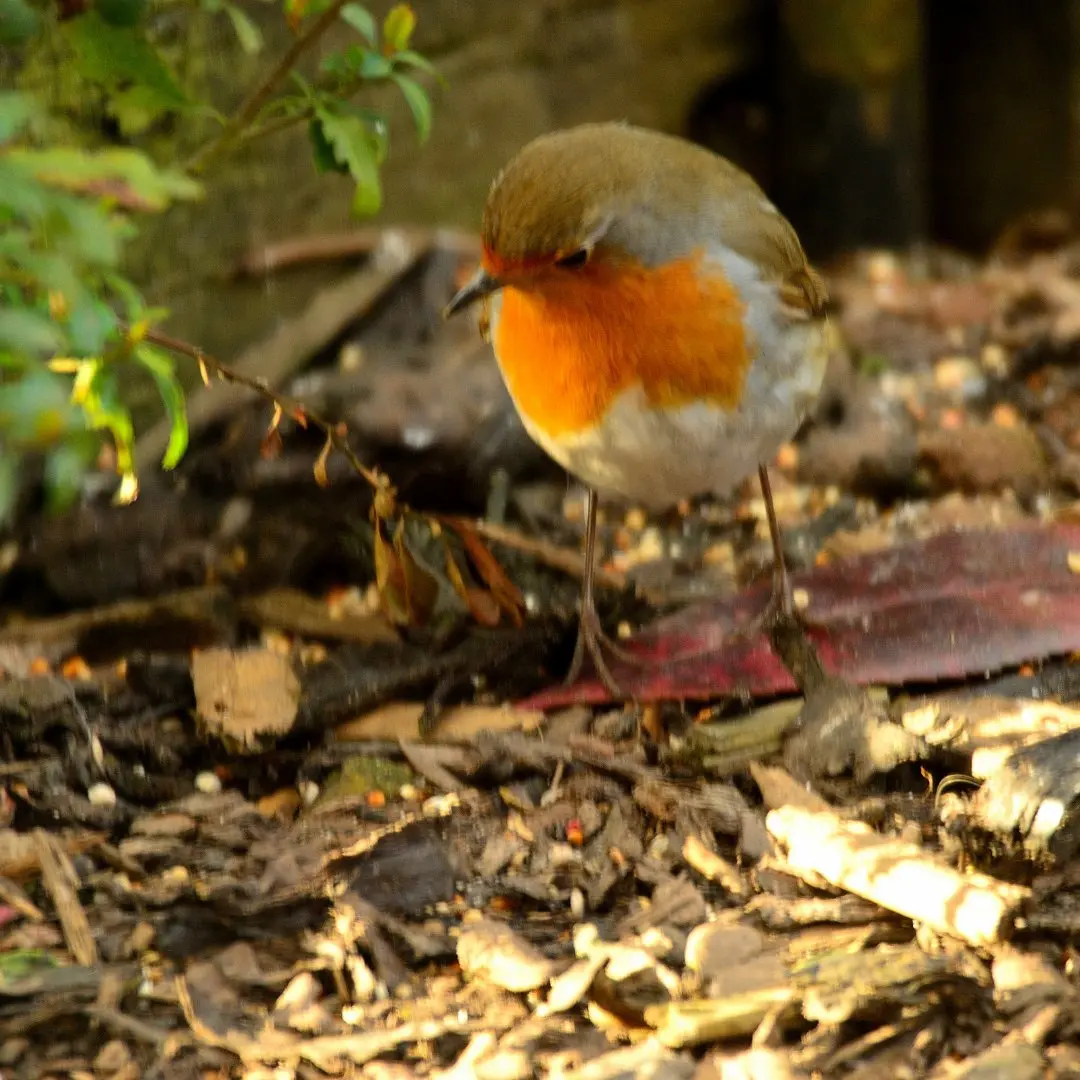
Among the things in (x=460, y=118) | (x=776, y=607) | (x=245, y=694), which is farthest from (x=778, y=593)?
(x=460, y=118)

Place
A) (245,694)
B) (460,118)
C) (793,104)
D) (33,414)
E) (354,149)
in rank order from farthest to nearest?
1. (793,104)
2. (460,118)
3. (245,694)
4. (354,149)
5. (33,414)

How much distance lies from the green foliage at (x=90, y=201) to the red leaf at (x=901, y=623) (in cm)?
83

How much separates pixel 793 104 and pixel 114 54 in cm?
312

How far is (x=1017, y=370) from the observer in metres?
3.38

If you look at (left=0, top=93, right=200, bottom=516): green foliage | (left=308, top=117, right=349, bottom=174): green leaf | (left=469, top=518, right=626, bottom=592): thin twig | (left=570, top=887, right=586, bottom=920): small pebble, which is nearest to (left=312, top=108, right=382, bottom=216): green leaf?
(left=308, top=117, right=349, bottom=174): green leaf

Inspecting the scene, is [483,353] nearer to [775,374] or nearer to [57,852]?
[775,374]

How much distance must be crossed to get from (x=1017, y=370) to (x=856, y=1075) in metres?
2.31

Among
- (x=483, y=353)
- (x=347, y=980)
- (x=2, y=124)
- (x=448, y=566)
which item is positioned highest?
(x=2, y=124)

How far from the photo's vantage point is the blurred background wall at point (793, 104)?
368 cm

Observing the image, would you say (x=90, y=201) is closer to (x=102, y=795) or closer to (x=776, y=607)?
(x=102, y=795)

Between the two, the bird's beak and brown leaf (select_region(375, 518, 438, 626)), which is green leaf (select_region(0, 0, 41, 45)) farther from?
brown leaf (select_region(375, 518, 438, 626))

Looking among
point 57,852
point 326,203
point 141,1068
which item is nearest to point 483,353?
point 326,203

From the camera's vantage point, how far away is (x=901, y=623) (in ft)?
7.44

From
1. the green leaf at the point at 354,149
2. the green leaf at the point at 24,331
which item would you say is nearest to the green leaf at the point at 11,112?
the green leaf at the point at 24,331
